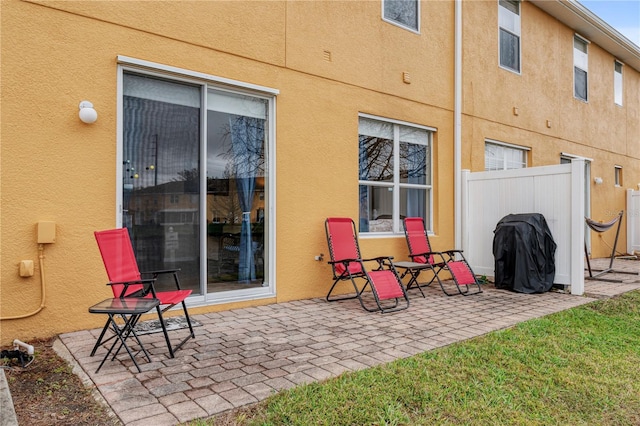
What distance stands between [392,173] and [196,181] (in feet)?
10.7

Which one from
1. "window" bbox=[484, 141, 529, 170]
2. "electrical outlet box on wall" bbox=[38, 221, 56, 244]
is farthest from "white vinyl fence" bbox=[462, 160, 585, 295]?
"electrical outlet box on wall" bbox=[38, 221, 56, 244]

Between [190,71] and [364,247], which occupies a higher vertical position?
[190,71]

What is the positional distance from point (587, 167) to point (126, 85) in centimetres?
1127

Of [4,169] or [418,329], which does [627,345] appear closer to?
[418,329]

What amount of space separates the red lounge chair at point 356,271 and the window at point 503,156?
3926 mm

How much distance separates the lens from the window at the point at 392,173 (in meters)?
6.57

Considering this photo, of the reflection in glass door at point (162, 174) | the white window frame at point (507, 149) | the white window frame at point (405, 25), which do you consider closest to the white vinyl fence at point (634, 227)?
the white window frame at point (507, 149)

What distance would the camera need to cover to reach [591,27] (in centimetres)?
1071

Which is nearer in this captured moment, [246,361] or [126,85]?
[246,361]

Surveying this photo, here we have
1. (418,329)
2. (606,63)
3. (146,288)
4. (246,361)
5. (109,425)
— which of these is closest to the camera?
(109,425)

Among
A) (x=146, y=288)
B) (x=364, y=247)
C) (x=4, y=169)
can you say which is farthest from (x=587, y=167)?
(x=4, y=169)

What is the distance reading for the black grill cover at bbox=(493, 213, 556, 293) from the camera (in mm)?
6383

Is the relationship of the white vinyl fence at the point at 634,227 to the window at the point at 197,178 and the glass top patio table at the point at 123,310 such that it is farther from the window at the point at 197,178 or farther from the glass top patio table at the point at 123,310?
the glass top patio table at the point at 123,310

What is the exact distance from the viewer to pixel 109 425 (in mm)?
2359
